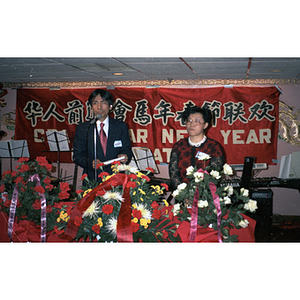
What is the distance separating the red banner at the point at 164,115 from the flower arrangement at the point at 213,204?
119 inches

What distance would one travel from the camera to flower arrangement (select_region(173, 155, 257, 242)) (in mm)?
1572

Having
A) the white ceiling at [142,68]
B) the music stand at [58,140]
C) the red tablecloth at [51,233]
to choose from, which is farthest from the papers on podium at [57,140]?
the red tablecloth at [51,233]

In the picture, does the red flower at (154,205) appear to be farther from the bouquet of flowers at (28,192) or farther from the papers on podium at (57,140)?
the papers on podium at (57,140)

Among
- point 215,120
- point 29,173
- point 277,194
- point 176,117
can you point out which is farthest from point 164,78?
point 29,173

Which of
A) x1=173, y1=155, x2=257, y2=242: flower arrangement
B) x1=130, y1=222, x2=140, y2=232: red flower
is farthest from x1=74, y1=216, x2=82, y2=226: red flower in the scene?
x1=173, y1=155, x2=257, y2=242: flower arrangement

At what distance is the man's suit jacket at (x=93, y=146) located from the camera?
2.71 m

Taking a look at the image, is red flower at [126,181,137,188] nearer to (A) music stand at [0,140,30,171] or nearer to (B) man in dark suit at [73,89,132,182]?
(B) man in dark suit at [73,89,132,182]

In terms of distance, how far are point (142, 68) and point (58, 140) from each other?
5.98 feet

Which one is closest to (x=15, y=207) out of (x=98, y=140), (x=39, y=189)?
(x=39, y=189)

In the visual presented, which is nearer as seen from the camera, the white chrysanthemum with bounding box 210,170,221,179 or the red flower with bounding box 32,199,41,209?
the white chrysanthemum with bounding box 210,170,221,179

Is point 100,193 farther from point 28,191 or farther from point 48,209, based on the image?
point 28,191

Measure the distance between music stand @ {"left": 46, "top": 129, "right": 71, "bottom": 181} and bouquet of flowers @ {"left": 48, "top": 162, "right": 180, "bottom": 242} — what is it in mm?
2948

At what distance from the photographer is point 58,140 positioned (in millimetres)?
4500

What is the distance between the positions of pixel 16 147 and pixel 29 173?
2.18 metres
